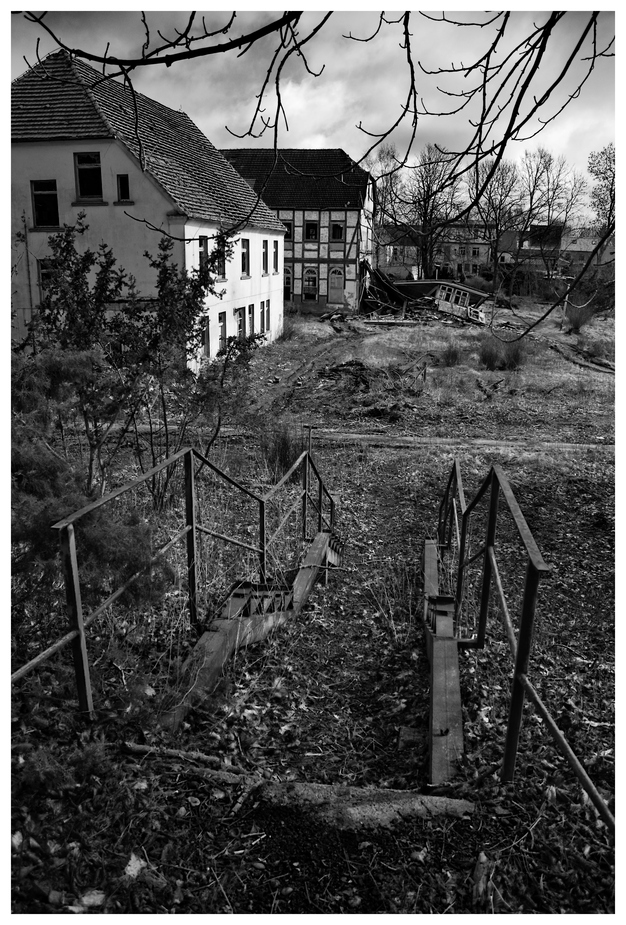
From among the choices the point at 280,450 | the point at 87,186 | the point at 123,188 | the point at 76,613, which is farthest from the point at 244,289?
the point at 76,613

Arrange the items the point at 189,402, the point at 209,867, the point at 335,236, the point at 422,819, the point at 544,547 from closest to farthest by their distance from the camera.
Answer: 1. the point at 209,867
2. the point at 422,819
3. the point at 544,547
4. the point at 189,402
5. the point at 335,236

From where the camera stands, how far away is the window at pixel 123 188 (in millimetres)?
18609

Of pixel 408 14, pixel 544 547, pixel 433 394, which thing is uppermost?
pixel 408 14

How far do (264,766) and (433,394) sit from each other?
15663 millimetres

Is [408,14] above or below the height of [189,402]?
above

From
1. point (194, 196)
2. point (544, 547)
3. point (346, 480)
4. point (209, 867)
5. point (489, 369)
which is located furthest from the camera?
point (489, 369)

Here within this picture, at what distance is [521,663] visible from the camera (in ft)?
8.84

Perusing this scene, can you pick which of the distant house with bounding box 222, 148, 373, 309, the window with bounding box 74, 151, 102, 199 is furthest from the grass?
the distant house with bounding box 222, 148, 373, 309

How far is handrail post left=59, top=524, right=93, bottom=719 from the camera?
9.23 feet

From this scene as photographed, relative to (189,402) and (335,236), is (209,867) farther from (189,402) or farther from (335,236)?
(335,236)

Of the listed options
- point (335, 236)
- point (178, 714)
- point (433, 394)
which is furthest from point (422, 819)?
point (335, 236)

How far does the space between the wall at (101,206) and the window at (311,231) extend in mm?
21794

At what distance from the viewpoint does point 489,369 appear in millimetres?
22922

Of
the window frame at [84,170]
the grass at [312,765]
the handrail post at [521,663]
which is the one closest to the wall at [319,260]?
the window frame at [84,170]
